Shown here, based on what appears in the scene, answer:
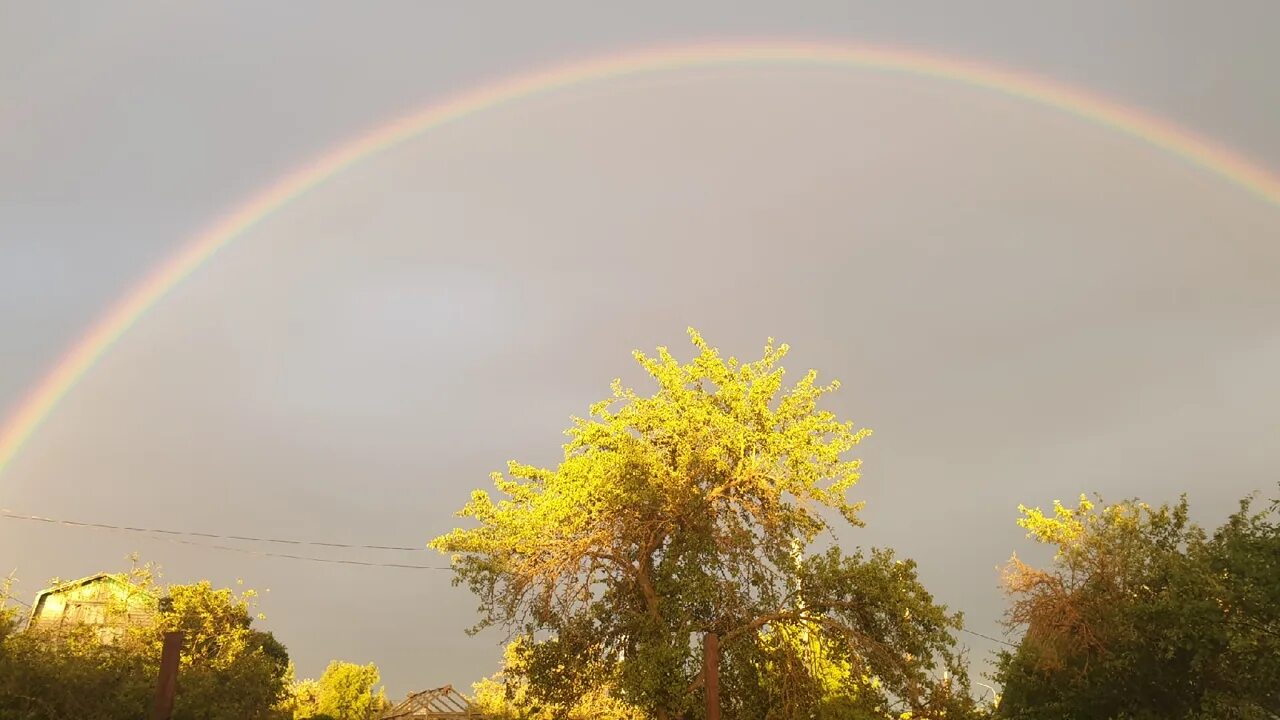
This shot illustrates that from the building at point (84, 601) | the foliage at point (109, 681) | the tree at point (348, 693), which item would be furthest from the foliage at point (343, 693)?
the foliage at point (109, 681)

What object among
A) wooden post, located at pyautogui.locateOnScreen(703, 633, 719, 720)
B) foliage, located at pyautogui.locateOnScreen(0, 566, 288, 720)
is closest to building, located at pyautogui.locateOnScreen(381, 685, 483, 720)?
foliage, located at pyautogui.locateOnScreen(0, 566, 288, 720)

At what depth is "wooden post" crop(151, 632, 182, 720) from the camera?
Result: 10491 millimetres

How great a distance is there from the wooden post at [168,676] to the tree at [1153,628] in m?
21.1

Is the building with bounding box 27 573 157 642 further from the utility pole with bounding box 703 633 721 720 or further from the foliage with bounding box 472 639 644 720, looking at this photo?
the utility pole with bounding box 703 633 721 720

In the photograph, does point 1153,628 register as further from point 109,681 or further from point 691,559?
point 109,681

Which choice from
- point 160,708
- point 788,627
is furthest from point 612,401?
point 160,708

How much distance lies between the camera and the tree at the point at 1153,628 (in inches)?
Result: 826

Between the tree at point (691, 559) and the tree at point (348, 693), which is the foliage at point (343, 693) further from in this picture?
the tree at point (691, 559)

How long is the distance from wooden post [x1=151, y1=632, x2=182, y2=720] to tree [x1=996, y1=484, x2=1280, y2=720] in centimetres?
2108

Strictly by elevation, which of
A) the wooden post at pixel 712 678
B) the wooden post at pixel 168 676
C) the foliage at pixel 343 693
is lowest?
the wooden post at pixel 168 676

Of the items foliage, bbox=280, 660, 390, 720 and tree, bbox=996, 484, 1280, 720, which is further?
foliage, bbox=280, 660, 390, 720

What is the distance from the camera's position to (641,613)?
74.2 ft

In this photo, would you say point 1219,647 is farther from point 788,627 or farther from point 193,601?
point 193,601

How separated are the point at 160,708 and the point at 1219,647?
23.0 m
